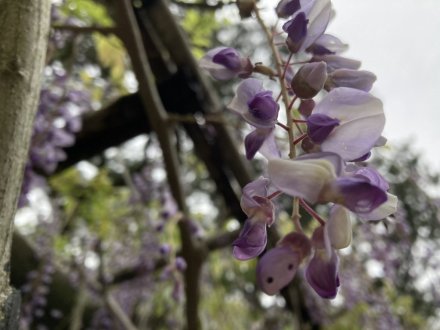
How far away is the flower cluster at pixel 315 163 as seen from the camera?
0.32 meters

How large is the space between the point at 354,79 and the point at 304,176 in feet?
0.51

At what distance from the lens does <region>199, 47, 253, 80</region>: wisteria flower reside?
48 cm

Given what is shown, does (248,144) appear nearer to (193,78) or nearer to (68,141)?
(68,141)

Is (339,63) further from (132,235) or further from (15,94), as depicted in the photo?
(132,235)

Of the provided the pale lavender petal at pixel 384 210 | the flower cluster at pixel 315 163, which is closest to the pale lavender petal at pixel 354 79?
the flower cluster at pixel 315 163

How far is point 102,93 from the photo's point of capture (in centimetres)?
240

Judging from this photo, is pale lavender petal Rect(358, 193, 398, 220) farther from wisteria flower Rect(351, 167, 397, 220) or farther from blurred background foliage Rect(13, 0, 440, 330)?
blurred background foliage Rect(13, 0, 440, 330)

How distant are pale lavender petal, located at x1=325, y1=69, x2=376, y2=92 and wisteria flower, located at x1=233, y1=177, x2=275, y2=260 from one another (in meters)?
0.12

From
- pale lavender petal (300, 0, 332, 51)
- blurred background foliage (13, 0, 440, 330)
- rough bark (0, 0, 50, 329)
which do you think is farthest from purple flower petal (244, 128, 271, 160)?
blurred background foliage (13, 0, 440, 330)

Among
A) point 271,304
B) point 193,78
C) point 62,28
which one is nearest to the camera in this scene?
point 62,28

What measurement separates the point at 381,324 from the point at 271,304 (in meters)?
0.89

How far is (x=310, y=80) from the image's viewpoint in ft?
1.32

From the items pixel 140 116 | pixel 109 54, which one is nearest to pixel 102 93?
pixel 109 54

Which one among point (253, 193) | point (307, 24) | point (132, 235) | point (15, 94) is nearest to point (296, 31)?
point (307, 24)
